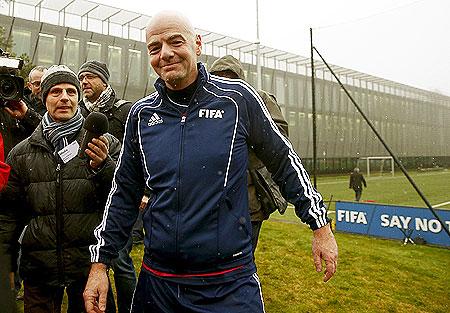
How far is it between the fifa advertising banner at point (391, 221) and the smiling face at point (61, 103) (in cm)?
622

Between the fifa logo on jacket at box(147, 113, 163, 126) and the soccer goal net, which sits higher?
the fifa logo on jacket at box(147, 113, 163, 126)

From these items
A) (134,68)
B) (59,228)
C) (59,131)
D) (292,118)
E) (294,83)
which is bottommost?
(59,228)

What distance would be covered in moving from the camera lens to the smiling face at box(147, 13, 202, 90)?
922mm

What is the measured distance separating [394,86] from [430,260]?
317cm

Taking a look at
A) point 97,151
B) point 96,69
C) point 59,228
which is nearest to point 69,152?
point 97,151

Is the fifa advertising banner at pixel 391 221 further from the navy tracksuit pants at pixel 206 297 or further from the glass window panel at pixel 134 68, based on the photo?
the glass window panel at pixel 134 68

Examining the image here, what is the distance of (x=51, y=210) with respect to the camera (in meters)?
2.38

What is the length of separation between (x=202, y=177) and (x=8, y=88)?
52.5 inches

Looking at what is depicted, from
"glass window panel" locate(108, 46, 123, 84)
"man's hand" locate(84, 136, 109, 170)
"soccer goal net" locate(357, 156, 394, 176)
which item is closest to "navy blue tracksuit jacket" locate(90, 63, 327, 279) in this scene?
"man's hand" locate(84, 136, 109, 170)

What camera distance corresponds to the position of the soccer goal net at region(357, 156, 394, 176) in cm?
764

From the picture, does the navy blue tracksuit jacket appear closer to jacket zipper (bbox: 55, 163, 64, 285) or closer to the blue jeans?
jacket zipper (bbox: 55, 163, 64, 285)

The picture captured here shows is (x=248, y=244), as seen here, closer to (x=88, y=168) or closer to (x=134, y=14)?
(x=88, y=168)

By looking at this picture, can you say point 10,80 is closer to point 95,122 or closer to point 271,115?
A: point 95,122

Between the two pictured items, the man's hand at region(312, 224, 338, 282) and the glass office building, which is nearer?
the man's hand at region(312, 224, 338, 282)
